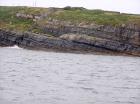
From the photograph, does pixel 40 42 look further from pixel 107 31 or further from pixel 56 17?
pixel 56 17

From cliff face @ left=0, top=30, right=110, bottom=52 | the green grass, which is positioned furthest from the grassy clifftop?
cliff face @ left=0, top=30, right=110, bottom=52

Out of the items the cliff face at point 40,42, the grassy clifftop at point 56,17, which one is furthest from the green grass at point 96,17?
the cliff face at point 40,42

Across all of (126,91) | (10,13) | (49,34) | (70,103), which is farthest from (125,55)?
(70,103)

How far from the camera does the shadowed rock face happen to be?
9550cm

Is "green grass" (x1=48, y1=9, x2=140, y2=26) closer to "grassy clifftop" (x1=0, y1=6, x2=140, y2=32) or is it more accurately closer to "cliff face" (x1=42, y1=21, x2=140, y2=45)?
"grassy clifftop" (x1=0, y1=6, x2=140, y2=32)

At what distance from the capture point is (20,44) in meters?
104

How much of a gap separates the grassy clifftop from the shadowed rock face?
15.4 ft

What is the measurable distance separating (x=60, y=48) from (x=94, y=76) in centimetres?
5105

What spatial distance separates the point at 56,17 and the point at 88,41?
19539 millimetres

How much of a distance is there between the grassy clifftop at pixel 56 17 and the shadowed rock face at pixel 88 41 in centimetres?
469

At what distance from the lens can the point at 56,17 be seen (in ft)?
374

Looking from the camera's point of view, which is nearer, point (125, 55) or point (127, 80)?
point (127, 80)

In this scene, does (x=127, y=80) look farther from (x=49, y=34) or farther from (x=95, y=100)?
(x=49, y=34)

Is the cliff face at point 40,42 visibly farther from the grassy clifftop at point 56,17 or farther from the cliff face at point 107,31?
the grassy clifftop at point 56,17
